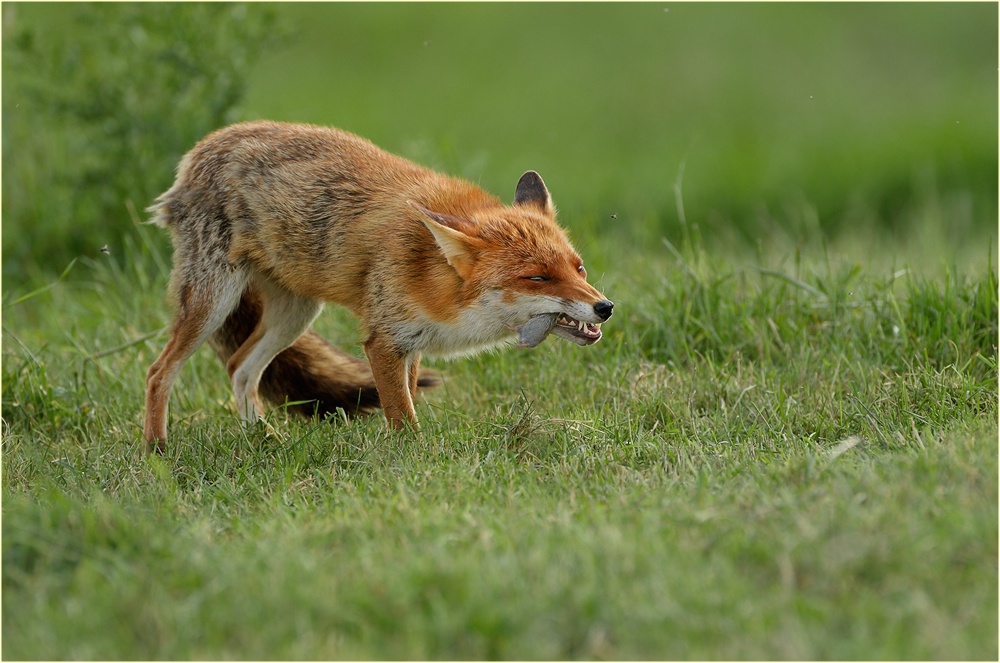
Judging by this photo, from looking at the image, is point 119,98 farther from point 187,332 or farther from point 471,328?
point 471,328

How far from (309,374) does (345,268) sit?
32.0 inches

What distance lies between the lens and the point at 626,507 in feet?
11.6

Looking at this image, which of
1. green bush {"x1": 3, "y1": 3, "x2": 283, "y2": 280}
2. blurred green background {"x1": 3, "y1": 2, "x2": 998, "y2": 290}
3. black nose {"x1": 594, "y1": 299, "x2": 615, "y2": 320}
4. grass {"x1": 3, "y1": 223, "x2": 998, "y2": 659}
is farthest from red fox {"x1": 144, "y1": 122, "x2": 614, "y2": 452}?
green bush {"x1": 3, "y1": 3, "x2": 283, "y2": 280}

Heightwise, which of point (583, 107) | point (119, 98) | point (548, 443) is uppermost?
point (119, 98)

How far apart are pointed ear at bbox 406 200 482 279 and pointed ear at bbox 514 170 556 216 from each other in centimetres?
60

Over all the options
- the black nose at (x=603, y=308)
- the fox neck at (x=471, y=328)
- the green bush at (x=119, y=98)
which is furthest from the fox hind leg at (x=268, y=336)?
the green bush at (x=119, y=98)

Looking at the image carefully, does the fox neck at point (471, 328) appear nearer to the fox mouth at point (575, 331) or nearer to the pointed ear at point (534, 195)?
the fox mouth at point (575, 331)

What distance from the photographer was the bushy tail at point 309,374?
5281 mm

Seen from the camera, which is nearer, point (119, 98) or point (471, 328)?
point (471, 328)

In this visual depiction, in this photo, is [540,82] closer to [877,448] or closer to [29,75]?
[29,75]

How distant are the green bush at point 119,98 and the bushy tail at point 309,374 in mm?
2243

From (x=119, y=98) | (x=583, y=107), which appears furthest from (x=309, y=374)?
(x=583, y=107)

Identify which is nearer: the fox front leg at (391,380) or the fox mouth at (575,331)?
the fox mouth at (575,331)

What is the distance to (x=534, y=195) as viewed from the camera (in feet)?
16.7
